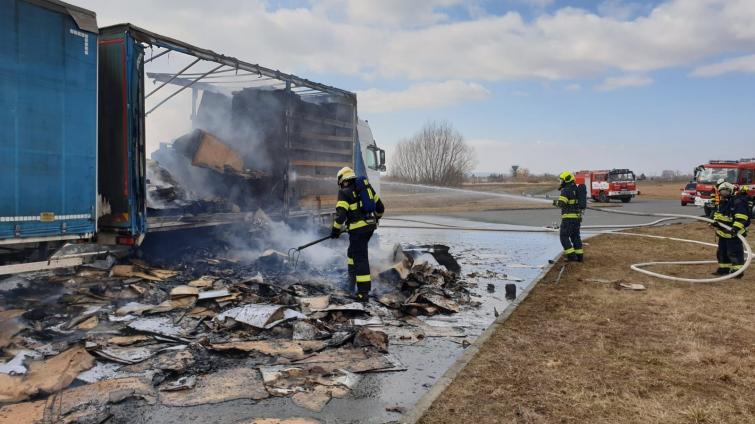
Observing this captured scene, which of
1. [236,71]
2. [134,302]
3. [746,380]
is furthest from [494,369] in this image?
[236,71]

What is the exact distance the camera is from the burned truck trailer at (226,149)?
6090 millimetres

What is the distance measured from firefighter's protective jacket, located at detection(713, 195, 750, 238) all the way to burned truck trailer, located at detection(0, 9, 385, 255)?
723 centimetres

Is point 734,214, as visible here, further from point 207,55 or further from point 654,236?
point 207,55

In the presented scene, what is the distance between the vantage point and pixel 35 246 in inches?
207

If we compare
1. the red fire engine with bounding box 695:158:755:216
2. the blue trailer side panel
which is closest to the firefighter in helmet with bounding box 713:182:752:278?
the blue trailer side panel

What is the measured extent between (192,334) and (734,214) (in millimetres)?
8144

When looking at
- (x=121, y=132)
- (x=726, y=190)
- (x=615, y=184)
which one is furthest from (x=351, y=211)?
(x=615, y=184)

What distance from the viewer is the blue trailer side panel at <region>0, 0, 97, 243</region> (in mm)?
4871

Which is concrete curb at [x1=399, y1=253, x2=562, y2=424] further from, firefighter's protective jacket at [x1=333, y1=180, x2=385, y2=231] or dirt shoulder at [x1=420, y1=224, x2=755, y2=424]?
firefighter's protective jacket at [x1=333, y1=180, x2=385, y2=231]

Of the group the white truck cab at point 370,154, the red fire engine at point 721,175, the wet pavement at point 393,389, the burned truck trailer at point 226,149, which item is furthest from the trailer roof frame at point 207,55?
the red fire engine at point 721,175

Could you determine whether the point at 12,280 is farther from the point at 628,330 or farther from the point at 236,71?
the point at 628,330

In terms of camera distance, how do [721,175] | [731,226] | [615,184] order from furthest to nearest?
1. [615,184]
2. [721,175]
3. [731,226]

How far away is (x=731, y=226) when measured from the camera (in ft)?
26.1

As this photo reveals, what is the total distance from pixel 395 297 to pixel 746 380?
12.5 feet
